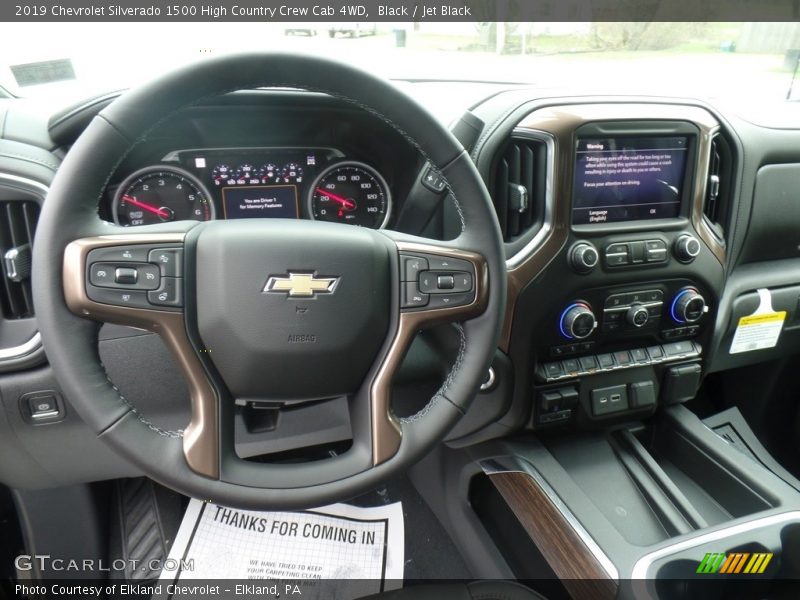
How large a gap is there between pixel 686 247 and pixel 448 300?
715 mm

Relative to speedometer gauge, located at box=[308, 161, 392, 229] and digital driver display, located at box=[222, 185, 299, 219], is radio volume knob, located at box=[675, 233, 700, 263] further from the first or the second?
digital driver display, located at box=[222, 185, 299, 219]

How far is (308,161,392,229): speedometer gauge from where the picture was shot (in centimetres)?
120

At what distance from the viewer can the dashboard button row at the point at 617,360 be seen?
1.32 metres

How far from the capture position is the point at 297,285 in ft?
2.69

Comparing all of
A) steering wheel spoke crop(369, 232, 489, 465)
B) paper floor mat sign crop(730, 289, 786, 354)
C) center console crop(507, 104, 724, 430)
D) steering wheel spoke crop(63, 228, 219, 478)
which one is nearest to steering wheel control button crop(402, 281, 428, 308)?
steering wheel spoke crop(369, 232, 489, 465)

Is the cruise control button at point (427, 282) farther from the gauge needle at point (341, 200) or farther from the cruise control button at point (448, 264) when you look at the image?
the gauge needle at point (341, 200)

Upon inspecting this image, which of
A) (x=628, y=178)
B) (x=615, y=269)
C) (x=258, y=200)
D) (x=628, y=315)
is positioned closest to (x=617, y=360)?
(x=628, y=315)

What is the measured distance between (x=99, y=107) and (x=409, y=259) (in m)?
0.60

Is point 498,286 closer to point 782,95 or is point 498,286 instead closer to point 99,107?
point 99,107

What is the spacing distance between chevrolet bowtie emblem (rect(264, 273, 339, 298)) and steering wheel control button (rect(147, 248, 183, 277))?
0.11m

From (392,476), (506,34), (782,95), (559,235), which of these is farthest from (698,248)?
(392,476)

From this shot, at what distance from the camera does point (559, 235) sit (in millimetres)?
1207
